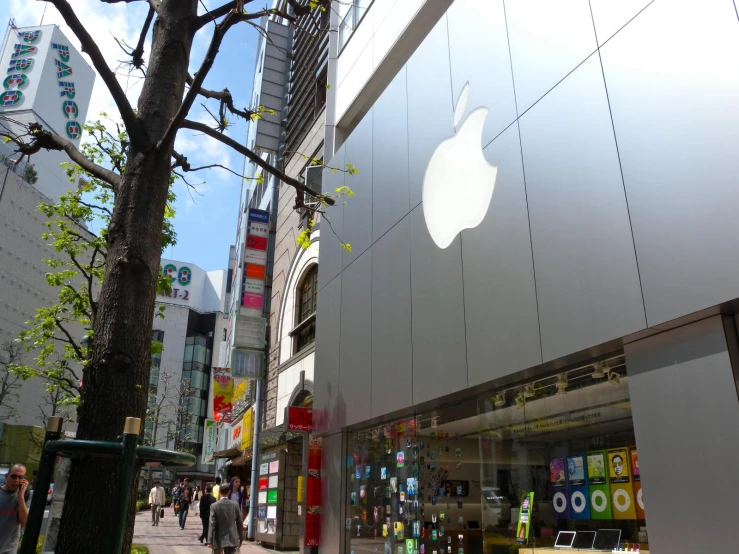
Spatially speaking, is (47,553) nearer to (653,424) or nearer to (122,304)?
(122,304)

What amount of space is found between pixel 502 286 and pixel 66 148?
16.4 ft

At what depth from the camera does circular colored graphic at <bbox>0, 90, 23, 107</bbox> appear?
5867 centimetres

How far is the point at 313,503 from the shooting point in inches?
484

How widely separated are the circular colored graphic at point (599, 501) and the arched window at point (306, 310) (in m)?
10.1

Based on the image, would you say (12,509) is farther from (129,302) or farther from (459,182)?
(459,182)

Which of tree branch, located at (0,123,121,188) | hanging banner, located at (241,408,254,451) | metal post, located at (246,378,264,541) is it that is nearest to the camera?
tree branch, located at (0,123,121,188)

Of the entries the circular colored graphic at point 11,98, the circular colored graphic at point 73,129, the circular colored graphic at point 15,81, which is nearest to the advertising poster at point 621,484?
the circular colored graphic at point 11,98

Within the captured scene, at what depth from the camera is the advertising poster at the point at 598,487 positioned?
6066mm

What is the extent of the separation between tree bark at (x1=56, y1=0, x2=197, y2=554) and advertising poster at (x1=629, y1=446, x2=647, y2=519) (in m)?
4.63

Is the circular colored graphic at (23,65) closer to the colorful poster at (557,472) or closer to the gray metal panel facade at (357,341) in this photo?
the gray metal panel facade at (357,341)

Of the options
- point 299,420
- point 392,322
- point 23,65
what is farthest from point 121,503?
point 23,65

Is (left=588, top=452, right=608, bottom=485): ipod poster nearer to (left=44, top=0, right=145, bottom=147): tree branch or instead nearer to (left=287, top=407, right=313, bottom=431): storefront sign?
(left=44, top=0, right=145, bottom=147): tree branch

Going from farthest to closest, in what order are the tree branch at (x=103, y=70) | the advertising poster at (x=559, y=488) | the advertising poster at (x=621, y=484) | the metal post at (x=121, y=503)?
the advertising poster at (x=559, y=488)
the advertising poster at (x=621, y=484)
the tree branch at (x=103, y=70)
the metal post at (x=121, y=503)

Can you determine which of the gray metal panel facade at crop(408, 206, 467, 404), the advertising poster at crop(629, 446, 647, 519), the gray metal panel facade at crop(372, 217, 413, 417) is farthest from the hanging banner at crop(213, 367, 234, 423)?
the advertising poster at crop(629, 446, 647, 519)
